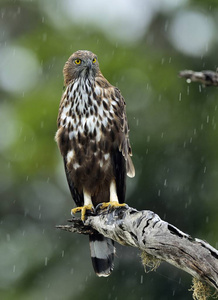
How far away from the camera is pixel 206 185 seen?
991cm

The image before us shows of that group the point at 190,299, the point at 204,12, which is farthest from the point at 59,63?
the point at 190,299

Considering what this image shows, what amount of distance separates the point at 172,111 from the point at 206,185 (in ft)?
4.37

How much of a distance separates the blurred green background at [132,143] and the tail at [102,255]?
258 cm

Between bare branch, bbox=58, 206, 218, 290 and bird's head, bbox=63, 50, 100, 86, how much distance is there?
139 cm

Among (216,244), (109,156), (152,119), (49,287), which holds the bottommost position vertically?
(49,287)

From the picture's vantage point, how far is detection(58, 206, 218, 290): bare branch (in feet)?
13.2

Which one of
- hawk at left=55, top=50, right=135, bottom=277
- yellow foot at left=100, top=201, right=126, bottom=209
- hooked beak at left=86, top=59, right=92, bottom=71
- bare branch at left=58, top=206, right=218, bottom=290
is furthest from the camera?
hooked beak at left=86, top=59, right=92, bottom=71

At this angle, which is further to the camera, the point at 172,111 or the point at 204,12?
the point at 204,12

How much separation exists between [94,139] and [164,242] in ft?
6.55

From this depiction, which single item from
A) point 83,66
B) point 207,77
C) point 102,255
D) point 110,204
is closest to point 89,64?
point 83,66

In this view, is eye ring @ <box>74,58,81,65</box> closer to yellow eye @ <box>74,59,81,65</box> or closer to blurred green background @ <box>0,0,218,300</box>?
yellow eye @ <box>74,59,81,65</box>

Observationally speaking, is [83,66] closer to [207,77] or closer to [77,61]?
[77,61]

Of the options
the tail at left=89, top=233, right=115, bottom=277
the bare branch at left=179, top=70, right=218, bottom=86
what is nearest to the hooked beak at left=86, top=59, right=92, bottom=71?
the tail at left=89, top=233, right=115, bottom=277

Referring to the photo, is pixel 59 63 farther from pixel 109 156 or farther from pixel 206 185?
pixel 109 156
